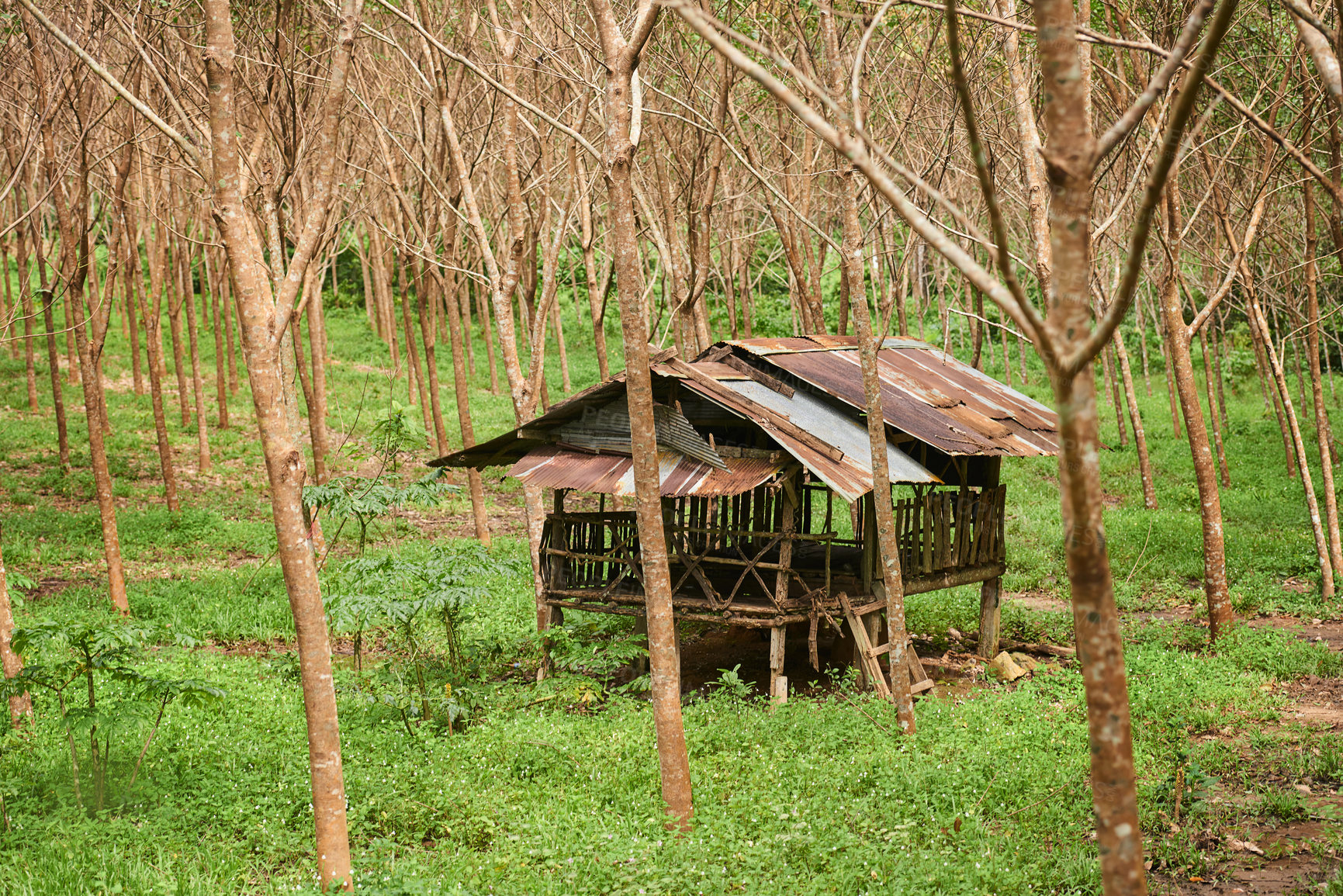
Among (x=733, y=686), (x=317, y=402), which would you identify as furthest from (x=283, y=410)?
(x=317, y=402)

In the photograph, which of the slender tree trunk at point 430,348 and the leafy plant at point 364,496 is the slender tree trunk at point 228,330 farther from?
the leafy plant at point 364,496

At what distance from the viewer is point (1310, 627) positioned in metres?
11.1

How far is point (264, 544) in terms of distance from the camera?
615 inches

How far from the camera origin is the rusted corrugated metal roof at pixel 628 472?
29.7 feet

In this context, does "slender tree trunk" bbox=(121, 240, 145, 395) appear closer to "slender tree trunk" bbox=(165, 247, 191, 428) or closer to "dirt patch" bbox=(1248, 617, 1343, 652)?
"slender tree trunk" bbox=(165, 247, 191, 428)

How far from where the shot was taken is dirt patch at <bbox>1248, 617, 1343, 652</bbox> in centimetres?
1048

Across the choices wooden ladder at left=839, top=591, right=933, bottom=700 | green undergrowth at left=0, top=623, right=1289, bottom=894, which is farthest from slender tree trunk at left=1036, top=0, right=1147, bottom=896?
wooden ladder at left=839, top=591, right=933, bottom=700

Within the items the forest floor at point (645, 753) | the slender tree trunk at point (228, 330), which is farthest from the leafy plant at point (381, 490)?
the slender tree trunk at point (228, 330)

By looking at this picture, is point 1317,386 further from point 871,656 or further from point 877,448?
point 877,448

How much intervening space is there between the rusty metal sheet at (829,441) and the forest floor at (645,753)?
2116 millimetres

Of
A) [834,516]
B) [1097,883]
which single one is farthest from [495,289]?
[834,516]

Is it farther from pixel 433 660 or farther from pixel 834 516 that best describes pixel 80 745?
pixel 834 516

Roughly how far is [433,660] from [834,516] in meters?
10.4

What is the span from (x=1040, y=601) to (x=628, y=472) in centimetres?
719
